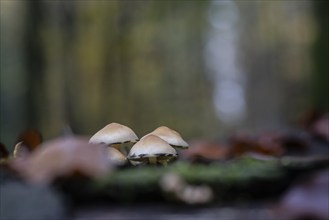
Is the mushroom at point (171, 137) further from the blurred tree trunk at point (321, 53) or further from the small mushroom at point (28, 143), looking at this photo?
the blurred tree trunk at point (321, 53)

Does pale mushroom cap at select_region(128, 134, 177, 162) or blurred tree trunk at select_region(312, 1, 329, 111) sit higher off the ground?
blurred tree trunk at select_region(312, 1, 329, 111)

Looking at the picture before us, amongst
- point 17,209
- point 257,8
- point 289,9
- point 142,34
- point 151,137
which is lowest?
point 17,209

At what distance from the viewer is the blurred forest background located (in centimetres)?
668

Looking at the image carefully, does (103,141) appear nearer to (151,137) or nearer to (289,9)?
(151,137)

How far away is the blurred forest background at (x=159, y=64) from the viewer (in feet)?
21.9

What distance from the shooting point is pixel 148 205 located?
2.03 feet

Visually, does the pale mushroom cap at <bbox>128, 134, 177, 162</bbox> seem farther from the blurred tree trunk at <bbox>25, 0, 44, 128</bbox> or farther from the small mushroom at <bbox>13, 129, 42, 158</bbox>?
the blurred tree trunk at <bbox>25, 0, 44, 128</bbox>

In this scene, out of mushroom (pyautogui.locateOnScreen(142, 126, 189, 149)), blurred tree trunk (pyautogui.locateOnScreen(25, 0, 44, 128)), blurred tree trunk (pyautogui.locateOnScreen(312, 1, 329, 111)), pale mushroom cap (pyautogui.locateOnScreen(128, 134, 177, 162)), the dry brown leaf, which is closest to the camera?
the dry brown leaf

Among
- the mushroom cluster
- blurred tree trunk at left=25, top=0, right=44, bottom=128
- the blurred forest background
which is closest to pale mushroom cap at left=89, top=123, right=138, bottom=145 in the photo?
the mushroom cluster

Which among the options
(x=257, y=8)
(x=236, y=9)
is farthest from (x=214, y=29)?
(x=257, y=8)

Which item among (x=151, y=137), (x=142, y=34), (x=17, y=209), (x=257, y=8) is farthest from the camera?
(x=257, y=8)

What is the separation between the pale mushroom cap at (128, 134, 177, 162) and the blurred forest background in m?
2.52

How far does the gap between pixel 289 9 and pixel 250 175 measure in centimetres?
1163

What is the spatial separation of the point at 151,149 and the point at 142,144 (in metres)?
0.01
